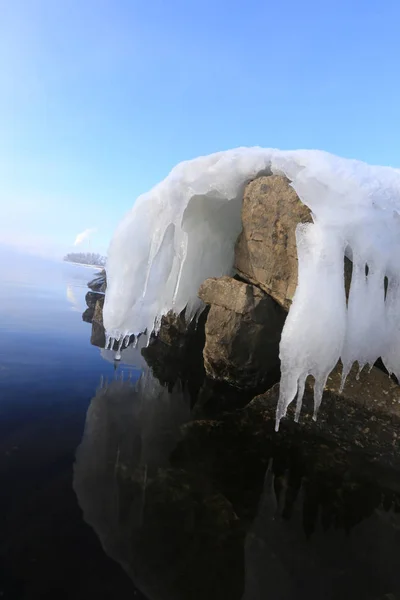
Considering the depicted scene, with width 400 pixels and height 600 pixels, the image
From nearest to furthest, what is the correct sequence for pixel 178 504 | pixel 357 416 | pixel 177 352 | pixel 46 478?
pixel 178 504
pixel 46 478
pixel 357 416
pixel 177 352

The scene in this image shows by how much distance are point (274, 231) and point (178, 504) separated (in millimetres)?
5112

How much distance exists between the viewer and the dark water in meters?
2.69

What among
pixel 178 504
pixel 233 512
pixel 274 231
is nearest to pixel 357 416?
pixel 233 512

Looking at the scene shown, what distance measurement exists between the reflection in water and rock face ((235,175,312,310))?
2.95m

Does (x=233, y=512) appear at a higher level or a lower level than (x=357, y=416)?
lower

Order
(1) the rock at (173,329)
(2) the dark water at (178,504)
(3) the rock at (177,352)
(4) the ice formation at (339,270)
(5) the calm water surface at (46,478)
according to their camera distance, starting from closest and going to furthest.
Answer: (5) the calm water surface at (46,478) < (2) the dark water at (178,504) < (4) the ice formation at (339,270) < (3) the rock at (177,352) < (1) the rock at (173,329)

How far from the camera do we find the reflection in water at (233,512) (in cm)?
279

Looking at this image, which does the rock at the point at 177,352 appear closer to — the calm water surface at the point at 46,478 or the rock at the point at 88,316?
the calm water surface at the point at 46,478

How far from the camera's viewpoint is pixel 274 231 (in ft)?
21.9

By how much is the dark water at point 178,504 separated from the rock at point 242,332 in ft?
3.95

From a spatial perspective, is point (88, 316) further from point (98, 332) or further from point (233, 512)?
point (233, 512)

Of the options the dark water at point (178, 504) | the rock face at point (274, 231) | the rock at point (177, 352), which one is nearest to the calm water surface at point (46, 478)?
the dark water at point (178, 504)

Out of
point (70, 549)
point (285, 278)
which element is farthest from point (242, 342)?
point (70, 549)

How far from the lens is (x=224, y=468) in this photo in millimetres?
4258
